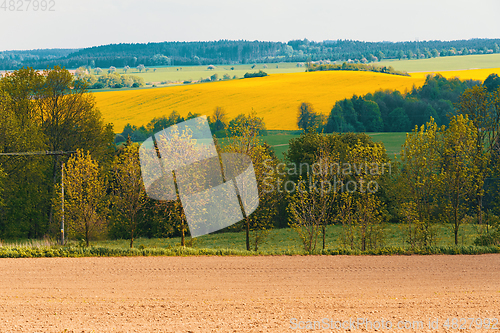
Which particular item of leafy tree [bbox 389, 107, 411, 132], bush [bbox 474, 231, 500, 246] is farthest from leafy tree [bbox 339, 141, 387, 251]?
leafy tree [bbox 389, 107, 411, 132]

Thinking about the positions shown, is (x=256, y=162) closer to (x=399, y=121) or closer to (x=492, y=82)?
(x=399, y=121)

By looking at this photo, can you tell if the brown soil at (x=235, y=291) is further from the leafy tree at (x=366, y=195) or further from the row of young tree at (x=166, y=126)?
the row of young tree at (x=166, y=126)

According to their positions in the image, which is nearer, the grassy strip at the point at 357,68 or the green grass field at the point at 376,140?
the green grass field at the point at 376,140

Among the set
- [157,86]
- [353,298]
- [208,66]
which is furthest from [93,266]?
[208,66]

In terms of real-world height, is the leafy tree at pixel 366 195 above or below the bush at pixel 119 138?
above

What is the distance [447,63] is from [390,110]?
4784 centimetres

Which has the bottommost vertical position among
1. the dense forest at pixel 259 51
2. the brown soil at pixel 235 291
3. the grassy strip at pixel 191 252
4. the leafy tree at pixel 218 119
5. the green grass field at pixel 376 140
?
the green grass field at pixel 376 140

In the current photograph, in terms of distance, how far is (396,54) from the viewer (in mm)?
148125

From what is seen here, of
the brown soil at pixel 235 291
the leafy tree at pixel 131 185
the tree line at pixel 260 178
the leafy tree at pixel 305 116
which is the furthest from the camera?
the leafy tree at pixel 305 116

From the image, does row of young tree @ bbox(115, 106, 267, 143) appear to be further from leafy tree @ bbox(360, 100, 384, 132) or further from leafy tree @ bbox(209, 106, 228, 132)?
leafy tree @ bbox(360, 100, 384, 132)

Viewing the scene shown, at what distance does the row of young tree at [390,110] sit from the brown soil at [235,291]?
62368 millimetres

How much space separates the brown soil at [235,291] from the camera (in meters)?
15.3

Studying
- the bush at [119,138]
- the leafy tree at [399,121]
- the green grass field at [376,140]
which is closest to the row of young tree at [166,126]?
the bush at [119,138]

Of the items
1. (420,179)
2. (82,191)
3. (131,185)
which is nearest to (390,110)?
(420,179)
